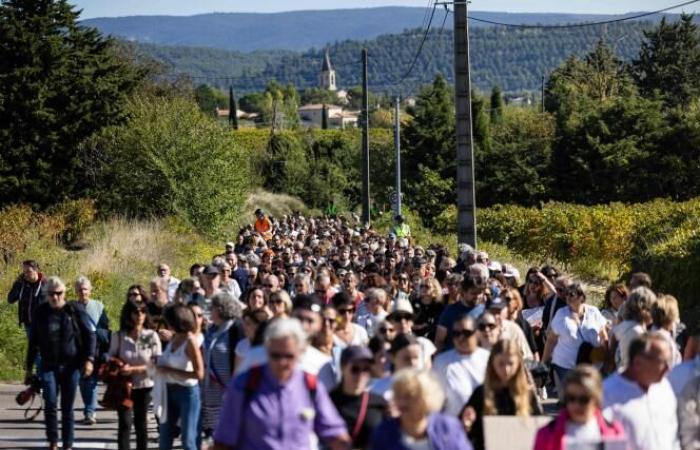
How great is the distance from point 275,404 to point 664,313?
11.9 feet

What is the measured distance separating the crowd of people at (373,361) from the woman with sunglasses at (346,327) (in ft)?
0.06

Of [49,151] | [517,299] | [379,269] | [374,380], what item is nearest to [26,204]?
[49,151]

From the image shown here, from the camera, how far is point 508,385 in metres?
7.71

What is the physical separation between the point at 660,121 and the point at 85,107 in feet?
74.9

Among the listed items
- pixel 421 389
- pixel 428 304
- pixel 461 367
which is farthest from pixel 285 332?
pixel 428 304

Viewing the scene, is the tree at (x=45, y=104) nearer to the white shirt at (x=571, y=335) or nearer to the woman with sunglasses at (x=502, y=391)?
the white shirt at (x=571, y=335)

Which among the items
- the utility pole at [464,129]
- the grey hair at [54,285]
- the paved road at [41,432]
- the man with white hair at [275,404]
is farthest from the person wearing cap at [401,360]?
the utility pole at [464,129]

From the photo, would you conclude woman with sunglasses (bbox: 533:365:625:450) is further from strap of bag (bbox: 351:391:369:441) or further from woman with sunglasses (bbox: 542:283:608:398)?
woman with sunglasses (bbox: 542:283:608:398)

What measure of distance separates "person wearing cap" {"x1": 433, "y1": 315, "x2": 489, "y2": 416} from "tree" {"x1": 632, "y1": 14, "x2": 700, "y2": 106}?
77.8 meters

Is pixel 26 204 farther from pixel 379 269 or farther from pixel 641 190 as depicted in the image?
pixel 379 269

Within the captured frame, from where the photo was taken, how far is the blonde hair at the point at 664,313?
927cm

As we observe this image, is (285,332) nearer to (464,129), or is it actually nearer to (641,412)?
(641,412)

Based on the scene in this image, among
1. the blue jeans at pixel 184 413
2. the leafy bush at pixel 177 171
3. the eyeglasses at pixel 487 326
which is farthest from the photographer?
the leafy bush at pixel 177 171

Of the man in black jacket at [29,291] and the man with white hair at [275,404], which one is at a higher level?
the man with white hair at [275,404]
